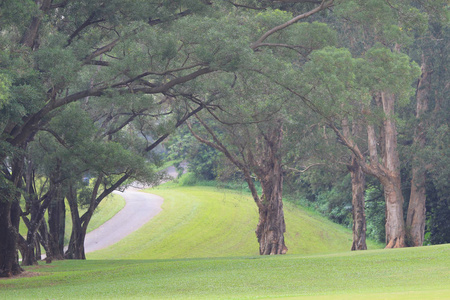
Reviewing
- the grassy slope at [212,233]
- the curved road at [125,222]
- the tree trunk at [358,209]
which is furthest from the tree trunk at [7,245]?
the curved road at [125,222]

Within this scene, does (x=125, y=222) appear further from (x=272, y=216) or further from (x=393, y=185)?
(x=393, y=185)

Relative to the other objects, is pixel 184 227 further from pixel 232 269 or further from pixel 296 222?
pixel 232 269

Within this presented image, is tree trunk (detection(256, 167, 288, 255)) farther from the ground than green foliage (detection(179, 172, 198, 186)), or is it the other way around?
green foliage (detection(179, 172, 198, 186))

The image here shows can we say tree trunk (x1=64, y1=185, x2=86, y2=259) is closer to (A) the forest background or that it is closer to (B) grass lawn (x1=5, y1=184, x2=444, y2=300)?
(A) the forest background

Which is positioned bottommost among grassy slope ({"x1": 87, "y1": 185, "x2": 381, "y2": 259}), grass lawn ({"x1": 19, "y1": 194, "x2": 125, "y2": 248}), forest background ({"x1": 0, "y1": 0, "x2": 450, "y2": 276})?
grassy slope ({"x1": 87, "y1": 185, "x2": 381, "y2": 259})

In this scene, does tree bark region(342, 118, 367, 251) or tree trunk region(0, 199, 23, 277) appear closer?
tree trunk region(0, 199, 23, 277)

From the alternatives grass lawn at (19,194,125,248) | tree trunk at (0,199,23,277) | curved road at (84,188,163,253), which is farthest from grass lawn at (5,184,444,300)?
grass lawn at (19,194,125,248)

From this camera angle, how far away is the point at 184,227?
4400cm

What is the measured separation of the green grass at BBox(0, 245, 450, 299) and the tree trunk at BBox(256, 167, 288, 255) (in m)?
11.1

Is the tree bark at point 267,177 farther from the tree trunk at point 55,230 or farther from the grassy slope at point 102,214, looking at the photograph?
the grassy slope at point 102,214

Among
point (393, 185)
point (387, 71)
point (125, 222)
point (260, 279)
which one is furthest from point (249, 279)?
point (125, 222)

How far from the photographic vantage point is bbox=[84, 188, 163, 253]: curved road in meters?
40.3

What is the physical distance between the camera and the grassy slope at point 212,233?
38906 millimetres

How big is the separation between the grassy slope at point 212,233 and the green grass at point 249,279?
64.7ft
